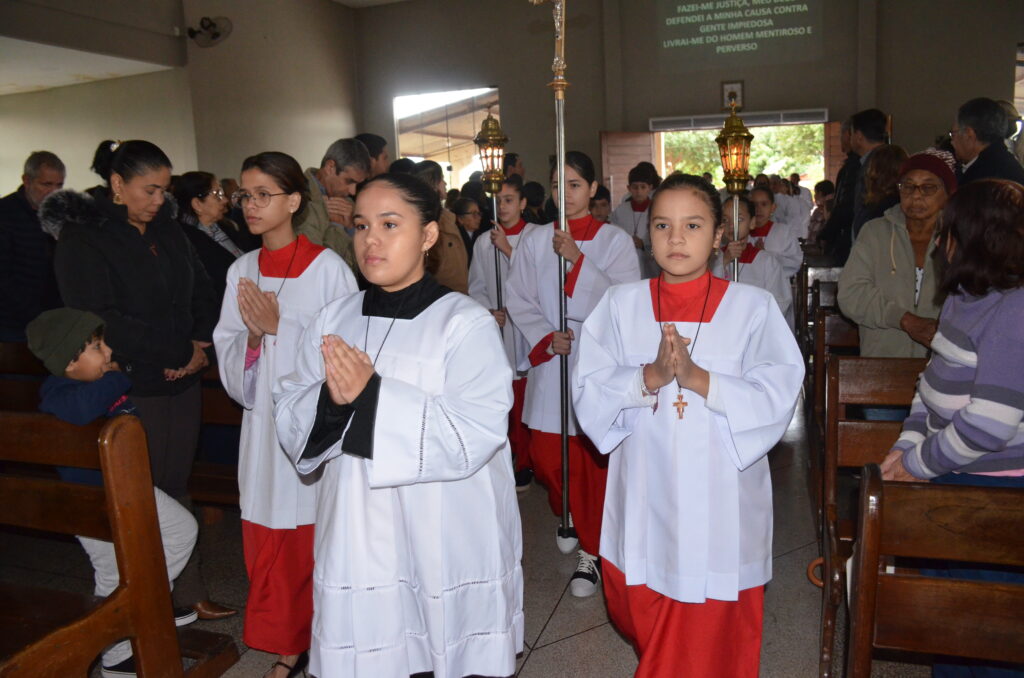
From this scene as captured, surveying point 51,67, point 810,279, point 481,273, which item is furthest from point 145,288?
point 51,67

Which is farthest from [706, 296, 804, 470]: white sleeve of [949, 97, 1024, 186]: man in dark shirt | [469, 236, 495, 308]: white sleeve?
[469, 236, 495, 308]: white sleeve

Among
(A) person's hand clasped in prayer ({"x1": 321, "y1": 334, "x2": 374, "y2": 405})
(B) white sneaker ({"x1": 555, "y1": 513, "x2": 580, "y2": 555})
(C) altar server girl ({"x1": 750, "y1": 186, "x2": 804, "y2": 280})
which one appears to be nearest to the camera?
Result: (A) person's hand clasped in prayer ({"x1": 321, "y1": 334, "x2": 374, "y2": 405})

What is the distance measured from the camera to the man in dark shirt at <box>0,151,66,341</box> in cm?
449

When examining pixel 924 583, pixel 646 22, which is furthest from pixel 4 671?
pixel 646 22

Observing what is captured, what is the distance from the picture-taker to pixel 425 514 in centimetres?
206

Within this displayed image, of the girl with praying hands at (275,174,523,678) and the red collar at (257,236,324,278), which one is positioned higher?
the red collar at (257,236,324,278)

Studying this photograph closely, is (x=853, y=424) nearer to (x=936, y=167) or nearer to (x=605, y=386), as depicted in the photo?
(x=605, y=386)

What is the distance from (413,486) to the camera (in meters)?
2.08

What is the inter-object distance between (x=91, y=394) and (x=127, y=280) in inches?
27.2

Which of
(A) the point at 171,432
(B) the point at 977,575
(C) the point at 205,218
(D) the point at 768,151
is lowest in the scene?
(B) the point at 977,575

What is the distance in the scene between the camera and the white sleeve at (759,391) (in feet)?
7.07

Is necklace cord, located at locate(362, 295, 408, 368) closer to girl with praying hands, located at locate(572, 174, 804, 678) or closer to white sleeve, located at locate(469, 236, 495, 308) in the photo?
girl with praying hands, located at locate(572, 174, 804, 678)

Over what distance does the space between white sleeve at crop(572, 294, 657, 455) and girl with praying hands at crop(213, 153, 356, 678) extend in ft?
2.81

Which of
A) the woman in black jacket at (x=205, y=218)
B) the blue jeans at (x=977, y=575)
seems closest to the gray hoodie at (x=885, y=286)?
the blue jeans at (x=977, y=575)
